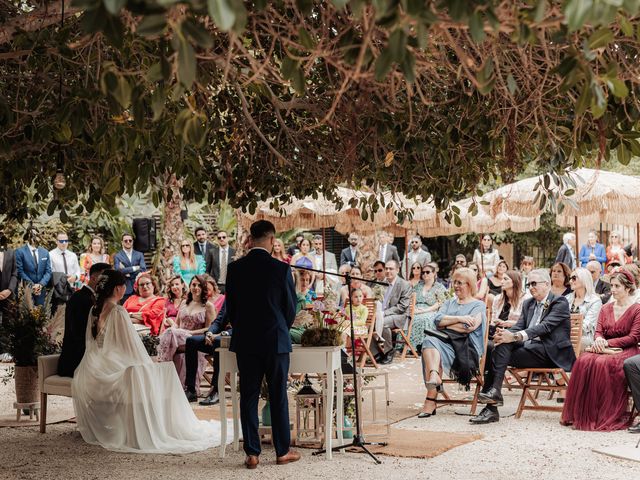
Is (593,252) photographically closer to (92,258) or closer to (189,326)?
(189,326)

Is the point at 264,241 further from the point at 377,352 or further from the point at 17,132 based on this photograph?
the point at 377,352

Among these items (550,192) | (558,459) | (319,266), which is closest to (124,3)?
(550,192)

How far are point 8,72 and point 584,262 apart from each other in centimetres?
1287

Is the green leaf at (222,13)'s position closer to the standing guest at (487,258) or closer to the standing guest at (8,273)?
the standing guest at (8,273)

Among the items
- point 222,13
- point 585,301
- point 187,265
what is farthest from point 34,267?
point 222,13

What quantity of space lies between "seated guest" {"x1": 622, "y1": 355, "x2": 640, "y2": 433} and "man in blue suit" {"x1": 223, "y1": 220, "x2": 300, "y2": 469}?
11.1 ft

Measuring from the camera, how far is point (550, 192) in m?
6.63

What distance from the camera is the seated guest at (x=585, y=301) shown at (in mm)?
10297

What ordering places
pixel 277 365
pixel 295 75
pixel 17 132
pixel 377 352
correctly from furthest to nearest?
pixel 377 352 < pixel 277 365 < pixel 17 132 < pixel 295 75

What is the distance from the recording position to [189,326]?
11273mm

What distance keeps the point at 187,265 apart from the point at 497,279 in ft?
17.8

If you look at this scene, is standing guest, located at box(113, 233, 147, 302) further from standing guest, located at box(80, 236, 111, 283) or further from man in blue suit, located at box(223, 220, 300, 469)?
man in blue suit, located at box(223, 220, 300, 469)

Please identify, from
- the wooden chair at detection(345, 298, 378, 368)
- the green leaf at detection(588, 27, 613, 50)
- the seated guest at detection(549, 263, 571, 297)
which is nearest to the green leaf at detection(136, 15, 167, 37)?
the green leaf at detection(588, 27, 613, 50)

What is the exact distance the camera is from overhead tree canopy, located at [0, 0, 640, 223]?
2715mm
